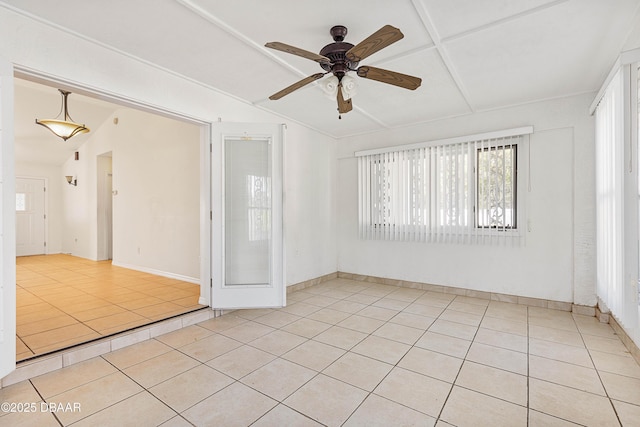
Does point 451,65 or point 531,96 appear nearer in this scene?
point 451,65

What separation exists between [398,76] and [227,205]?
2.35 metres

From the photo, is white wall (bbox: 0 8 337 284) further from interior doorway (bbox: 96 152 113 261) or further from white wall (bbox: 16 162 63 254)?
white wall (bbox: 16 162 63 254)

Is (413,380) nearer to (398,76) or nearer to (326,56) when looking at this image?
(398,76)

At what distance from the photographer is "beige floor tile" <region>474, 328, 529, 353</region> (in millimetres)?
2703

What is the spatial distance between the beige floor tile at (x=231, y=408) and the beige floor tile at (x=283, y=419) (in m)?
0.04

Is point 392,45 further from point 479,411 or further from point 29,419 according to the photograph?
point 29,419

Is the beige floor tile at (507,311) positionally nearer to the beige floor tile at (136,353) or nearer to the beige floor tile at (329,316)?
the beige floor tile at (329,316)

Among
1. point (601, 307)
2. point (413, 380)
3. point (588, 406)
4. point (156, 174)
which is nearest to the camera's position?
point (588, 406)

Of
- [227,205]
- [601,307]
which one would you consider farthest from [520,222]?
[227,205]

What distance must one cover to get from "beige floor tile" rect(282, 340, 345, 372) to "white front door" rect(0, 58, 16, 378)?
1.88 m

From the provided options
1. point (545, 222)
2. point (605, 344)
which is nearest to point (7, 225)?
point (605, 344)

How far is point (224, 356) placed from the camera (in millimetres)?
2551

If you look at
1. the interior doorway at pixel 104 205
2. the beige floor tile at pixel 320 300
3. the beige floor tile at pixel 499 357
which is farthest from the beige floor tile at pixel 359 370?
the interior doorway at pixel 104 205

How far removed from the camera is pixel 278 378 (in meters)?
2.20
